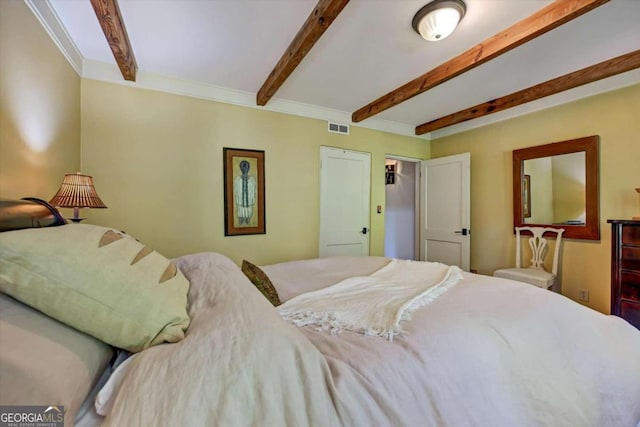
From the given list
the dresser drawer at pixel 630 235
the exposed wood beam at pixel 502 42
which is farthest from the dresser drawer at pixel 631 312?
the exposed wood beam at pixel 502 42

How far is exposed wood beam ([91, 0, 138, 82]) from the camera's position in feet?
4.99

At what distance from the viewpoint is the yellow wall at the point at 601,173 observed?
249cm

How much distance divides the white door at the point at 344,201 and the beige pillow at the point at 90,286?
2720mm

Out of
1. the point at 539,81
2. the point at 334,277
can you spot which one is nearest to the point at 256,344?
the point at 334,277

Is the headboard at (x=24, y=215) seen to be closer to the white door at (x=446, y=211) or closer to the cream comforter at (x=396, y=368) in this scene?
the cream comforter at (x=396, y=368)

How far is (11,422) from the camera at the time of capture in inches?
18.4

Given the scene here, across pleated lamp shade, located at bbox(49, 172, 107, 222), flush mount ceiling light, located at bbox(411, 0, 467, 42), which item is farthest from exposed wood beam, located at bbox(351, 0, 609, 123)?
pleated lamp shade, located at bbox(49, 172, 107, 222)

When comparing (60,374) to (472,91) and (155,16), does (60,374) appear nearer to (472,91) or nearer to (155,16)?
(155,16)

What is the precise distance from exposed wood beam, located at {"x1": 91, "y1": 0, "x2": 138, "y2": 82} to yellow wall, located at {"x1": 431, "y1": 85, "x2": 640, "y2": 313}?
4035 millimetres

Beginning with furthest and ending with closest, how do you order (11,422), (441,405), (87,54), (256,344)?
(87,54), (441,405), (256,344), (11,422)

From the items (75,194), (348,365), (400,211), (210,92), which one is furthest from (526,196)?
(75,194)

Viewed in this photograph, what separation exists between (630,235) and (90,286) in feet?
11.2

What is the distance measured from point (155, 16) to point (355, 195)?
8.87 ft

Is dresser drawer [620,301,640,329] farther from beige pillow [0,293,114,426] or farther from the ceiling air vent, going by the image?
beige pillow [0,293,114,426]
